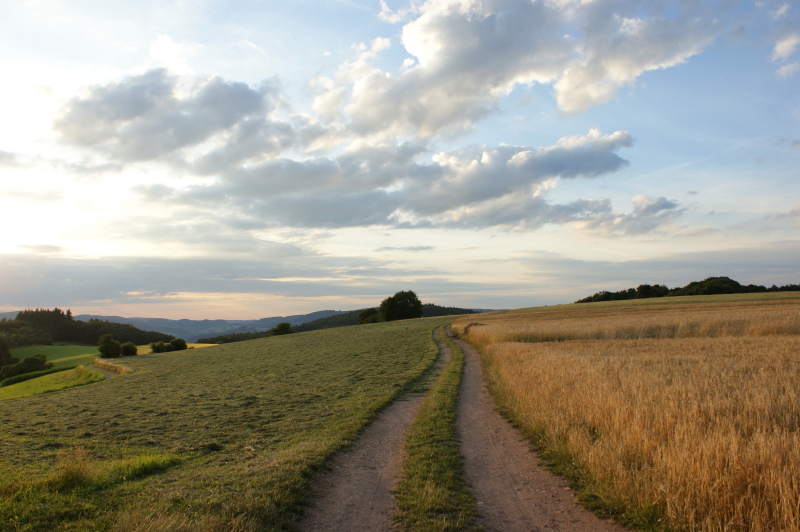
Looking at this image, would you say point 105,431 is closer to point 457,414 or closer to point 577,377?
point 457,414

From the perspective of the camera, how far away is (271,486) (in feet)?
21.4

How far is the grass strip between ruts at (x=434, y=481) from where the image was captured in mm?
5719

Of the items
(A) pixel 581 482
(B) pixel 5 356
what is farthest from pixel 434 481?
(B) pixel 5 356

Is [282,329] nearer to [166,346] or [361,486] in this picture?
[166,346]

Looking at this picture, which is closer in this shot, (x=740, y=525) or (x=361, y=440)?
(x=740, y=525)

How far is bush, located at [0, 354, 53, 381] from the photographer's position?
237ft

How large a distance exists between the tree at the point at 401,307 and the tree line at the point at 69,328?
68.8 m

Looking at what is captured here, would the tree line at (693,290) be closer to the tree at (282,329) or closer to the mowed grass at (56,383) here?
the tree at (282,329)

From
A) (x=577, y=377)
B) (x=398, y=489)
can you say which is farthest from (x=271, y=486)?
(x=577, y=377)

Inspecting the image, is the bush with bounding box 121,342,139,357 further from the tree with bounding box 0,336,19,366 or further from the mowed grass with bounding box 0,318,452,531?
the mowed grass with bounding box 0,318,452,531

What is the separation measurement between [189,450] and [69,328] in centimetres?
16420

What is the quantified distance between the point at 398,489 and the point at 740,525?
4730 millimetres

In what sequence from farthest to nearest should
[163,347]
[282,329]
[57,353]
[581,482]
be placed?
[282,329] < [57,353] < [163,347] < [581,482]

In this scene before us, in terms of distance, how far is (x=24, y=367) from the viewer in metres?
72.3
